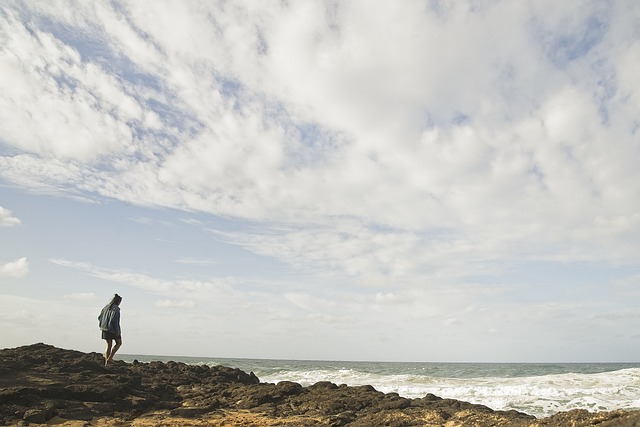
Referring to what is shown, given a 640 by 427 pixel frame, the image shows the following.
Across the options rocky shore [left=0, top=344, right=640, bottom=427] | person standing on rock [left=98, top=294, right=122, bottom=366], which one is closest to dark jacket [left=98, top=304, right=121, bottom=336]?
person standing on rock [left=98, top=294, right=122, bottom=366]

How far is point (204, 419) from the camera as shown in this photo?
23.3 feet

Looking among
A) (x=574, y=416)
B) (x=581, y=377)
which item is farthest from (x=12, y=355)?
(x=581, y=377)

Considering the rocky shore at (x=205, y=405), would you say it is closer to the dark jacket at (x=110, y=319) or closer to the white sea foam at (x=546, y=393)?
the dark jacket at (x=110, y=319)

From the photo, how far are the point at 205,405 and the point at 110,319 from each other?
14.5ft

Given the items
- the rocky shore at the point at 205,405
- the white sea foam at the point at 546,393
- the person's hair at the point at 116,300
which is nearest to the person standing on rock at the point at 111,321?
the person's hair at the point at 116,300

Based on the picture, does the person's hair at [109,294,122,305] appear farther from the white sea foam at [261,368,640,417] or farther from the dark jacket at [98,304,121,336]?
the white sea foam at [261,368,640,417]

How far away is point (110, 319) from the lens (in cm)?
1101

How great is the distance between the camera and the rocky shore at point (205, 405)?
251 inches

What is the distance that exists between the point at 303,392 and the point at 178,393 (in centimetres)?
313

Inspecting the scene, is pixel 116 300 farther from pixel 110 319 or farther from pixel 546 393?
pixel 546 393

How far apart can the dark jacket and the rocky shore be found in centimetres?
110

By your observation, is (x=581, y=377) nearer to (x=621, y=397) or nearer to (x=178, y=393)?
(x=621, y=397)

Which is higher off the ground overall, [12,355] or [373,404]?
[12,355]

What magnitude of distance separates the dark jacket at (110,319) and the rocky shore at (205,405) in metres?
1.10
